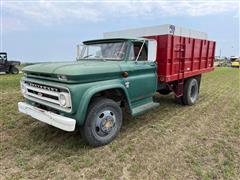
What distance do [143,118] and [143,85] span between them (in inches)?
45.3

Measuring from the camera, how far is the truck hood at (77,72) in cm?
295

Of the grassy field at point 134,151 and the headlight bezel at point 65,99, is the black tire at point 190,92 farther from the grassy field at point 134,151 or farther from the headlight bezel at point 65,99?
the headlight bezel at point 65,99

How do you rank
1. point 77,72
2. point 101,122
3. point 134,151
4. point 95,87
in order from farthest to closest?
point 101,122, point 134,151, point 95,87, point 77,72

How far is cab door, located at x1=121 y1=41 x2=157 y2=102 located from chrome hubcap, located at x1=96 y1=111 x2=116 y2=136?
0.68m

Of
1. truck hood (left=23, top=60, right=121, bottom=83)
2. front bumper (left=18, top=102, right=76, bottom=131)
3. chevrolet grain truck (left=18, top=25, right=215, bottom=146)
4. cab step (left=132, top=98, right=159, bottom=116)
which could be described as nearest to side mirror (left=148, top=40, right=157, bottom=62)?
chevrolet grain truck (left=18, top=25, right=215, bottom=146)

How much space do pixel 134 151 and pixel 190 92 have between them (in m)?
3.82

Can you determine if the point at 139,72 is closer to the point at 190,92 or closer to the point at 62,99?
the point at 62,99

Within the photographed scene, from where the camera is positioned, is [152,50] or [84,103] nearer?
[84,103]

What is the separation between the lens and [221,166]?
2906 mm

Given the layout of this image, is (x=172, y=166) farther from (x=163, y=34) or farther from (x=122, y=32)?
(x=122, y=32)

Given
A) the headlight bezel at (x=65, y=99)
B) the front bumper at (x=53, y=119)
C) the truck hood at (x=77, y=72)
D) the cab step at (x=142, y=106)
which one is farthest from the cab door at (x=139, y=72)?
the front bumper at (x=53, y=119)

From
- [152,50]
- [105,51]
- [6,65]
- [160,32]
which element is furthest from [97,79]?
[6,65]

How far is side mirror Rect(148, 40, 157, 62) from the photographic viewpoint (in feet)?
14.8

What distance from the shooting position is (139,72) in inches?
166
